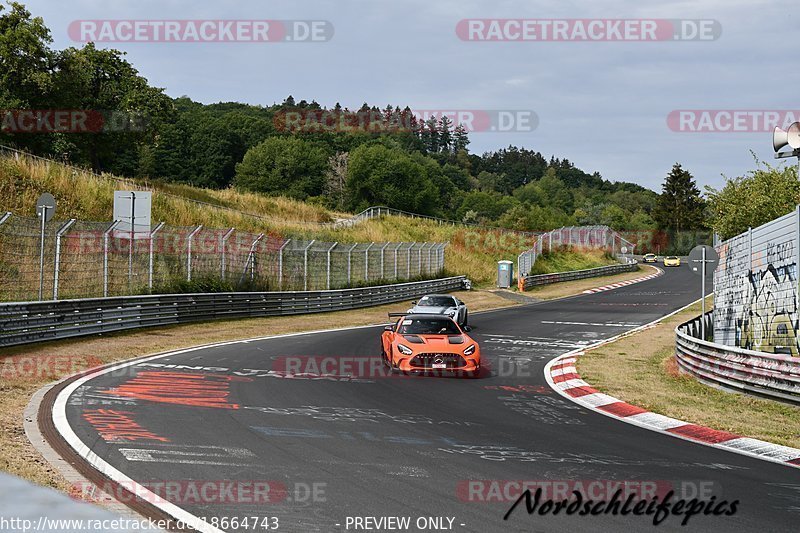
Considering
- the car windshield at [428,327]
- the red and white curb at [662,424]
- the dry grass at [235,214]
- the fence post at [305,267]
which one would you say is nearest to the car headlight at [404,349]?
the car windshield at [428,327]

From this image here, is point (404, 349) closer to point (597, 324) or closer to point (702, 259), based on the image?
point (702, 259)

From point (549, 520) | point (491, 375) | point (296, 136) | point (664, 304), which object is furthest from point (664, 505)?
point (296, 136)

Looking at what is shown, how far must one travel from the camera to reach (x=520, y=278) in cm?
5319

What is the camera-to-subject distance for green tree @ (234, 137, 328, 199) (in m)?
114

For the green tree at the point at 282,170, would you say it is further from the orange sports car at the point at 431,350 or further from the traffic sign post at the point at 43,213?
the orange sports car at the point at 431,350

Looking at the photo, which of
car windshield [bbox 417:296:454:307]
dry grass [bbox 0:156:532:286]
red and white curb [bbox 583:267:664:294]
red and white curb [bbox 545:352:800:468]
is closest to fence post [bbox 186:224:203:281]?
dry grass [bbox 0:156:532:286]

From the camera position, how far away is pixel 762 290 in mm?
16109

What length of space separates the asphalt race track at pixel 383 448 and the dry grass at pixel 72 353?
2.19 ft

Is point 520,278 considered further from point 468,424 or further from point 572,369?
point 468,424

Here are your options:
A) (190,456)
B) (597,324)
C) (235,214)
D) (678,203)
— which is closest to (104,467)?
(190,456)

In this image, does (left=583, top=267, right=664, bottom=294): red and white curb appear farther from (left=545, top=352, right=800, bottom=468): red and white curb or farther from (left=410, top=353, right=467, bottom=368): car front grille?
(left=410, top=353, right=467, bottom=368): car front grille

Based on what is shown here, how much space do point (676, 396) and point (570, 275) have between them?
49.6m

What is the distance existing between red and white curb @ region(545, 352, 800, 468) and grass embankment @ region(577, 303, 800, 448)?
26 cm

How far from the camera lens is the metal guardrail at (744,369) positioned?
12242 millimetres
